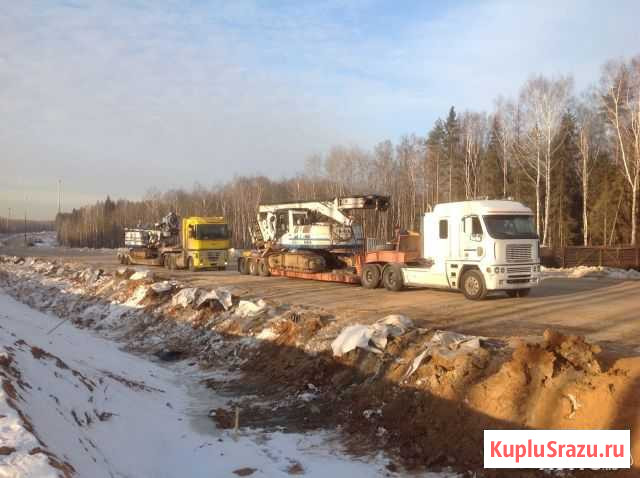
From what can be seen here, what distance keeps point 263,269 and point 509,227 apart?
44.9ft

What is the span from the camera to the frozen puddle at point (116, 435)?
215 inches

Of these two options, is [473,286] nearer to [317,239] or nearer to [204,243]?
[317,239]

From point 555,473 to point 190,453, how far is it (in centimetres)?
462

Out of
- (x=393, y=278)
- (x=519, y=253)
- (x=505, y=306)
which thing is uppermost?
(x=519, y=253)

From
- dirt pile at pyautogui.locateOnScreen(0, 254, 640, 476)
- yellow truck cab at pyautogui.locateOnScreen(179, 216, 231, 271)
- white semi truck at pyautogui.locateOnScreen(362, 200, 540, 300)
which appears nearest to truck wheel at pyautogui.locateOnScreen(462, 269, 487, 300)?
white semi truck at pyautogui.locateOnScreen(362, 200, 540, 300)

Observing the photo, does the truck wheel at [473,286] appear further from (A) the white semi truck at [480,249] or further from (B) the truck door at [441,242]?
(B) the truck door at [441,242]

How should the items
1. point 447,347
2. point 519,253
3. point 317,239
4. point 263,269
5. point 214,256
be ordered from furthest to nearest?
1. point 214,256
2. point 263,269
3. point 317,239
4. point 519,253
5. point 447,347

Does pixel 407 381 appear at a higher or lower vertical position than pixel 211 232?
lower

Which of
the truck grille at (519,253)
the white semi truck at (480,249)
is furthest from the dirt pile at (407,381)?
the truck grille at (519,253)

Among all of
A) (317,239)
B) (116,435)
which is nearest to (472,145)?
(317,239)

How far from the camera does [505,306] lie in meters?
14.4

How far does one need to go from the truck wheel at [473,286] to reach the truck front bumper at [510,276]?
0.25 m

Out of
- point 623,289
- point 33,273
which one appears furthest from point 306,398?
point 33,273

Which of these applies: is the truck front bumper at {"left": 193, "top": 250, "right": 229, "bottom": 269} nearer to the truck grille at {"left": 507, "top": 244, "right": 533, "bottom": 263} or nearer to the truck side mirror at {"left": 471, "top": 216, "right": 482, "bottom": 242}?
the truck side mirror at {"left": 471, "top": 216, "right": 482, "bottom": 242}
